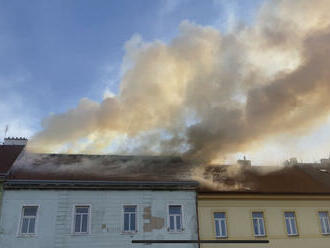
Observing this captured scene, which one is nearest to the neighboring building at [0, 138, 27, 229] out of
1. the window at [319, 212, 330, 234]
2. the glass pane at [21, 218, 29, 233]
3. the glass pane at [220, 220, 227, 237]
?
the glass pane at [21, 218, 29, 233]

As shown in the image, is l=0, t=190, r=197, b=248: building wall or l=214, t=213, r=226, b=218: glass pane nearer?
l=0, t=190, r=197, b=248: building wall

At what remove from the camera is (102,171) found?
65.3 feet

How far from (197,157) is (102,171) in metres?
7.90

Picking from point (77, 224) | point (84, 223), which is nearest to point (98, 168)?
point (84, 223)

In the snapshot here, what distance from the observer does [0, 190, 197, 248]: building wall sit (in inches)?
659

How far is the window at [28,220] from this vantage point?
55.3 ft

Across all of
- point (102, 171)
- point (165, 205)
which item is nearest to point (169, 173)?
point (165, 205)

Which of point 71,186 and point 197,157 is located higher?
point 197,157

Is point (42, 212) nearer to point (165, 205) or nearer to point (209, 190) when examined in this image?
point (165, 205)

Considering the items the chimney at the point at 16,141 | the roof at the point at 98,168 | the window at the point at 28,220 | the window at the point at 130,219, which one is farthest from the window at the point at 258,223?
the chimney at the point at 16,141

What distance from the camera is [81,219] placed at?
57.6 feet

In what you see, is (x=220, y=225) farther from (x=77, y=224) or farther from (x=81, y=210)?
(x=77, y=224)

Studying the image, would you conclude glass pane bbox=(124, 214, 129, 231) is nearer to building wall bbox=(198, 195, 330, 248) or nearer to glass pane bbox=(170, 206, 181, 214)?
glass pane bbox=(170, 206, 181, 214)

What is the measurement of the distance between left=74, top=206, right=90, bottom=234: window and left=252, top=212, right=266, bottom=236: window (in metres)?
9.58
